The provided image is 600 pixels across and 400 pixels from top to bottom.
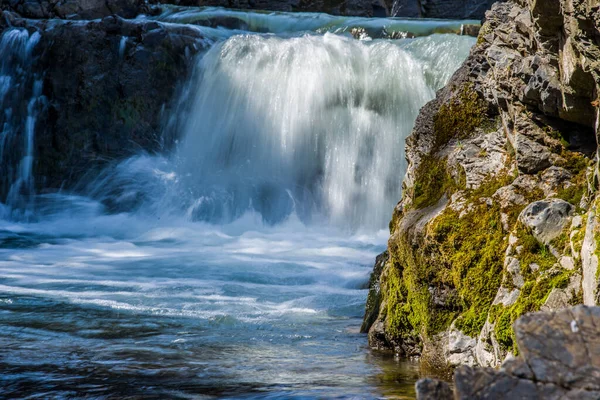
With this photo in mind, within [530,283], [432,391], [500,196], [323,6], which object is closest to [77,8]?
[323,6]

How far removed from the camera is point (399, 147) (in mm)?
17297

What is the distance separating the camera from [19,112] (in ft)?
63.8

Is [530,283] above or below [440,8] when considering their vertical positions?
below

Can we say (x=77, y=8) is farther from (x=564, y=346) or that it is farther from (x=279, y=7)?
(x=564, y=346)

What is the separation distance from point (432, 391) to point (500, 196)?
3.19m

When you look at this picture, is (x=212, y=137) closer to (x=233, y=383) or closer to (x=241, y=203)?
(x=241, y=203)

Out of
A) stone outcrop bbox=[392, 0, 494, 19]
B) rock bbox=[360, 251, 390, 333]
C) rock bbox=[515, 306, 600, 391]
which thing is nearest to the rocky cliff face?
rock bbox=[360, 251, 390, 333]

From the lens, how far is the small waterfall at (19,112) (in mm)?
19375

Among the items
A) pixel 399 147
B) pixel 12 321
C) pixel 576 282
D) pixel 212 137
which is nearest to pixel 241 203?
pixel 212 137

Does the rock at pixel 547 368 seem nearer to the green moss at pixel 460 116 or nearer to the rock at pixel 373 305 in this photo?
the green moss at pixel 460 116

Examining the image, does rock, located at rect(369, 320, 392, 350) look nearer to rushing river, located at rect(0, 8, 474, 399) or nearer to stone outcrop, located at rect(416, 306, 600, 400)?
rushing river, located at rect(0, 8, 474, 399)

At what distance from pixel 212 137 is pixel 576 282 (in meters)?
14.8

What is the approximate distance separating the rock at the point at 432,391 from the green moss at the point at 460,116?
4012 mm

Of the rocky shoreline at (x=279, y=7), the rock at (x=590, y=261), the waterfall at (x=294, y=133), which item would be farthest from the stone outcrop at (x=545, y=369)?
the rocky shoreline at (x=279, y=7)
